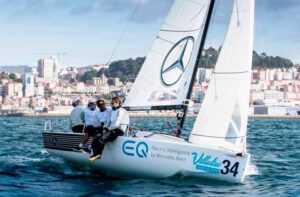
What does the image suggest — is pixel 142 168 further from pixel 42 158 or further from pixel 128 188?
pixel 42 158

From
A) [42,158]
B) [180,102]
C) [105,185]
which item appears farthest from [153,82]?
[42,158]

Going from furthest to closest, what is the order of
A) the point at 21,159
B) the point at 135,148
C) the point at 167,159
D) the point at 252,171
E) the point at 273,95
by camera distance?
1. the point at 273,95
2. the point at 21,159
3. the point at 252,171
4. the point at 135,148
5. the point at 167,159

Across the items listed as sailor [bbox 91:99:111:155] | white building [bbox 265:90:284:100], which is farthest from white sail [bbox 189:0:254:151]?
white building [bbox 265:90:284:100]

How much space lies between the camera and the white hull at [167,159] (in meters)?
10.5

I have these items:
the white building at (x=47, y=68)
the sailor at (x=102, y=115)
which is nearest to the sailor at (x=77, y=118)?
the sailor at (x=102, y=115)

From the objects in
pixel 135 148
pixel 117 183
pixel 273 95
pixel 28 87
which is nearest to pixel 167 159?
pixel 135 148

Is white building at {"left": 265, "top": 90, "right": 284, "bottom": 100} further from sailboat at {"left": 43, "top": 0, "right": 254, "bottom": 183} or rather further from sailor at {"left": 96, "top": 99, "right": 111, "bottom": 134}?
sailor at {"left": 96, "top": 99, "right": 111, "bottom": 134}

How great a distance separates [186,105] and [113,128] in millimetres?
1389

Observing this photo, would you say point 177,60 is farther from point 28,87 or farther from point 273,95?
point 28,87

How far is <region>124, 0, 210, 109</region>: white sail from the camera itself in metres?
11.8

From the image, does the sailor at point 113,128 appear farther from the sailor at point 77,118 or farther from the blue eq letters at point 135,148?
the sailor at point 77,118

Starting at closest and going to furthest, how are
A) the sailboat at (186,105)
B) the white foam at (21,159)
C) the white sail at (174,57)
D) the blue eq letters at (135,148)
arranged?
the sailboat at (186,105) → the blue eq letters at (135,148) → the white sail at (174,57) → the white foam at (21,159)

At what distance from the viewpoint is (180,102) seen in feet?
38.7

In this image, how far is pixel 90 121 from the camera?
11.6 m
